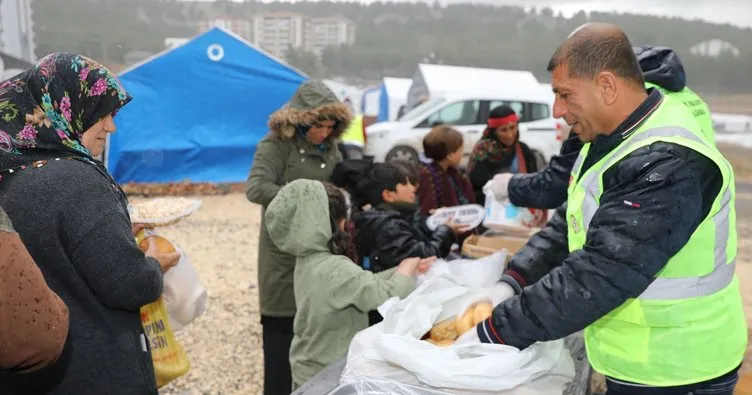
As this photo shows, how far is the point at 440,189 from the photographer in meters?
3.78

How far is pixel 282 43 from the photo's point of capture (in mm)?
25406

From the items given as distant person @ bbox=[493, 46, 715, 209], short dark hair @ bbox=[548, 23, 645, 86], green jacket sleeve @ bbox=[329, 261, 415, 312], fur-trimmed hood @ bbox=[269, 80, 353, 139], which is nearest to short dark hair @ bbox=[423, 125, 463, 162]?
fur-trimmed hood @ bbox=[269, 80, 353, 139]

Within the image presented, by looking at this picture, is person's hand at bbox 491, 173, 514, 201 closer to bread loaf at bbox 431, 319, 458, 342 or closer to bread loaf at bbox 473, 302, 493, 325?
bread loaf at bbox 473, 302, 493, 325

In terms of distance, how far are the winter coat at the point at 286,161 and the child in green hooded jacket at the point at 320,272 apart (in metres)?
0.76

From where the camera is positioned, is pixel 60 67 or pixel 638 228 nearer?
A: pixel 638 228

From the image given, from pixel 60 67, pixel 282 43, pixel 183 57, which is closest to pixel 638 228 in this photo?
pixel 60 67

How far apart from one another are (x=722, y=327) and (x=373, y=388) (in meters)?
0.90

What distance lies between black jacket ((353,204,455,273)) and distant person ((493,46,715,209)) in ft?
1.60

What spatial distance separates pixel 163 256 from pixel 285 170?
47.4 inches

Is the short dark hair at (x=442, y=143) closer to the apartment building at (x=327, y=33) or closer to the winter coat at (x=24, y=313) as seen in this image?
the winter coat at (x=24, y=313)

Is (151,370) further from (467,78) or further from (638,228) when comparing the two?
(467,78)

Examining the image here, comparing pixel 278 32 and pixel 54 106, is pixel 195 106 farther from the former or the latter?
pixel 278 32

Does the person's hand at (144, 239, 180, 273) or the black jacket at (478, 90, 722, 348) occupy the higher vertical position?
the black jacket at (478, 90, 722, 348)

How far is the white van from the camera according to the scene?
35.3 feet
